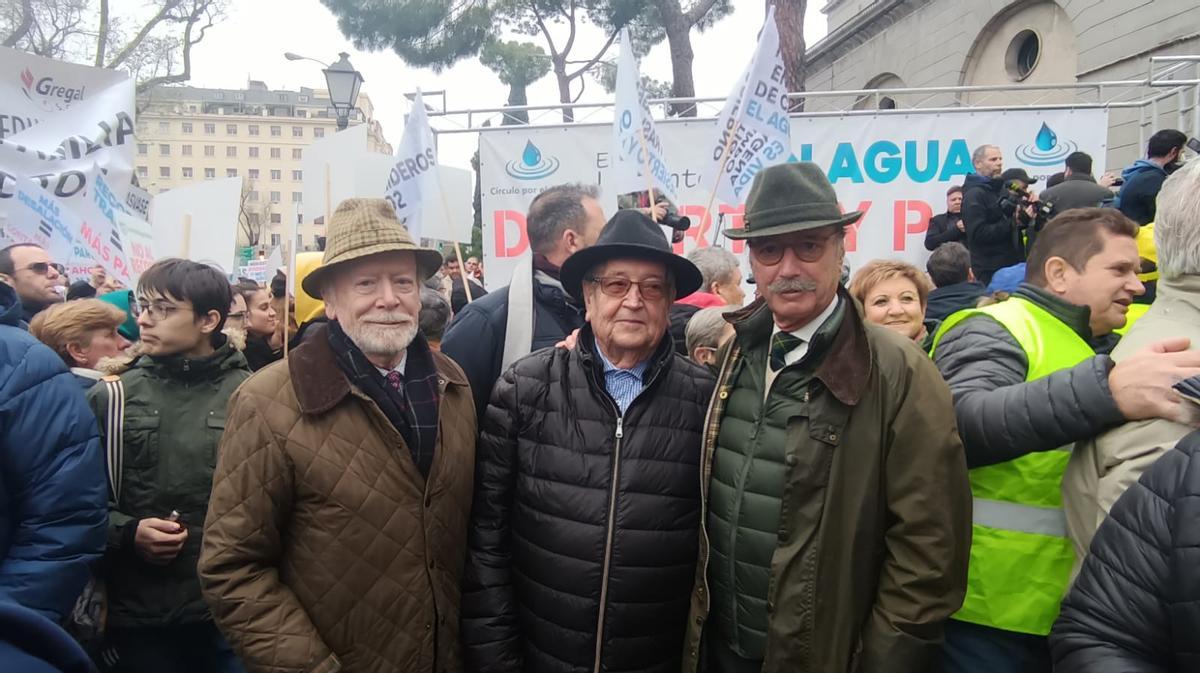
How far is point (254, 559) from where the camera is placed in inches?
75.5

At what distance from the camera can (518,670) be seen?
217 cm

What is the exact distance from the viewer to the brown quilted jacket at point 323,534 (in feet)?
6.17

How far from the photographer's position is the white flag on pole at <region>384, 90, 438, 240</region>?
18.4ft

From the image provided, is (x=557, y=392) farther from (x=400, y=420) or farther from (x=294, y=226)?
(x=294, y=226)

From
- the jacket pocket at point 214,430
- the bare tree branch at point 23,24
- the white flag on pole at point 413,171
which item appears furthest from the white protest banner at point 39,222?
the bare tree branch at point 23,24

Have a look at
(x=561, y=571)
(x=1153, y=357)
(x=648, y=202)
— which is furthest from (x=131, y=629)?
(x=648, y=202)

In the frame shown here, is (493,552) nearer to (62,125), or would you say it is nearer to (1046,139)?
(62,125)

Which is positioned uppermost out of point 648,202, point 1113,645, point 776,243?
point 648,202

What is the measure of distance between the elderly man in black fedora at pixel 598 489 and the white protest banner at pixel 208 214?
4.30 m

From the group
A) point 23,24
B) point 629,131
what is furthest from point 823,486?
point 23,24

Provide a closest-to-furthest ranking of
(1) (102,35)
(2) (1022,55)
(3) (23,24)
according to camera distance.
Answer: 1. (2) (1022,55)
2. (3) (23,24)
3. (1) (102,35)

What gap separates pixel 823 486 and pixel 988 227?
5.81 meters

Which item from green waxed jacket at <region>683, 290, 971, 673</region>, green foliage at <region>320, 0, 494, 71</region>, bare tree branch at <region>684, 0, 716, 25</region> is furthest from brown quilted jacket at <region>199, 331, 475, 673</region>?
green foliage at <region>320, 0, 494, 71</region>

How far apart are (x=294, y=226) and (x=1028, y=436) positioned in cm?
483
